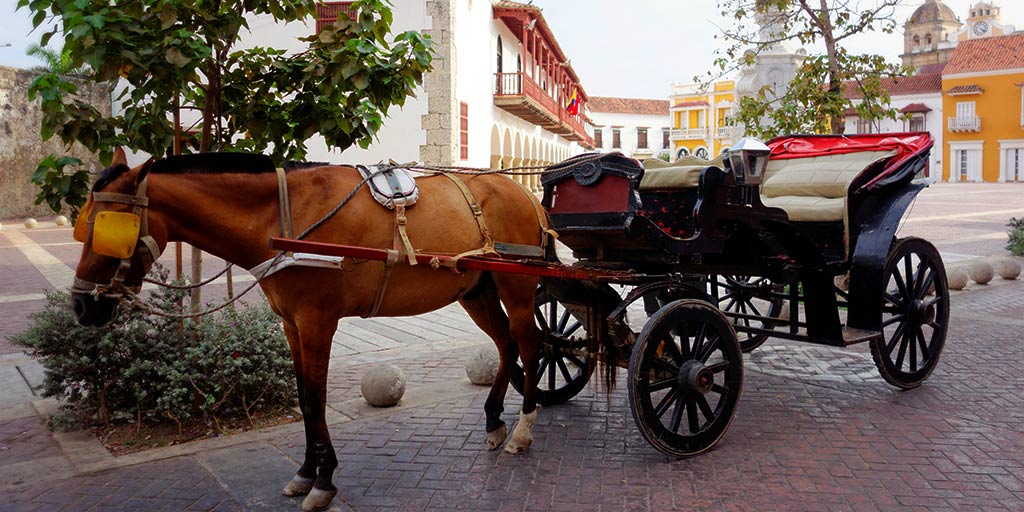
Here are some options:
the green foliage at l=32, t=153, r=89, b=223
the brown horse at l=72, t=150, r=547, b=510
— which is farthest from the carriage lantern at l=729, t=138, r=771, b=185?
the green foliage at l=32, t=153, r=89, b=223

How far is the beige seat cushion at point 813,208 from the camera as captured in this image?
Result: 19.0 feet

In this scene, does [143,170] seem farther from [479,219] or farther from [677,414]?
[677,414]

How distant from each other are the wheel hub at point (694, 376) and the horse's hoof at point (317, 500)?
81.5 inches

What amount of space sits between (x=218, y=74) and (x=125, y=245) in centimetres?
213

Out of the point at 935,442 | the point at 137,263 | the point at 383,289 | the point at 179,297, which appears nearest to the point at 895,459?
the point at 935,442

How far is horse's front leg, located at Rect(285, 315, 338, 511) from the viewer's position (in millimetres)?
3990

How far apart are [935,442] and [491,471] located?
8.96 feet

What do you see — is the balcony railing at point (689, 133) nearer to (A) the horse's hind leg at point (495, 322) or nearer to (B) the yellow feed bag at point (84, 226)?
(A) the horse's hind leg at point (495, 322)

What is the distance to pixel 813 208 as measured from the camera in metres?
5.94

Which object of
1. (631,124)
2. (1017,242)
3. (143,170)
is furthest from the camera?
(631,124)

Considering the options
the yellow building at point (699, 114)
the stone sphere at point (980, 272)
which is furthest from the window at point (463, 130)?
the yellow building at point (699, 114)

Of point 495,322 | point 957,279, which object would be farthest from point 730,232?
point 957,279

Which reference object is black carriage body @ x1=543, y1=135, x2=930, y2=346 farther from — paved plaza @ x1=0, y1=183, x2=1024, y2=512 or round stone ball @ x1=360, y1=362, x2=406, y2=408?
round stone ball @ x1=360, y1=362, x2=406, y2=408

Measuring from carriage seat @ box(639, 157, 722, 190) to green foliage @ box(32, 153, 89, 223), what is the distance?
3.54 m
